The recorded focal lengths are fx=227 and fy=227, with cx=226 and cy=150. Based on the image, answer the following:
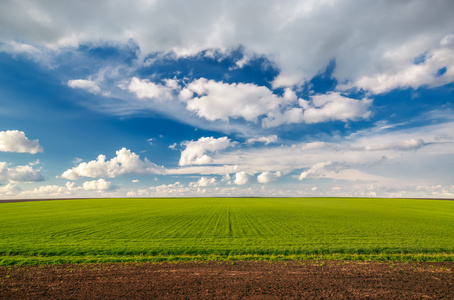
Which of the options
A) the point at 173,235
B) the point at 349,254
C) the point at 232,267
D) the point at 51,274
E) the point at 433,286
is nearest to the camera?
the point at 433,286

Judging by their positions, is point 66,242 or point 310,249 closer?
point 310,249

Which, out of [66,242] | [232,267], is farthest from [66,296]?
[66,242]

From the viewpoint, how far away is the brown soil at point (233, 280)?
12.0 metres

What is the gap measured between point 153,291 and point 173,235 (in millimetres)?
13859

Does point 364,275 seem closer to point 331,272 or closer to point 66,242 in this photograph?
point 331,272

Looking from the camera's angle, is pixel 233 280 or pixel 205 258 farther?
pixel 205 258

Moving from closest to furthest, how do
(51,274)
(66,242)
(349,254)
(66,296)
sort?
(66,296)
(51,274)
(349,254)
(66,242)

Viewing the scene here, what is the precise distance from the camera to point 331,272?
15086 millimetres

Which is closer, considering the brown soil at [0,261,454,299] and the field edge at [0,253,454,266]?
the brown soil at [0,261,454,299]

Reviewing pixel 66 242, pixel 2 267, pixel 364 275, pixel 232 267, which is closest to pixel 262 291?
pixel 232 267

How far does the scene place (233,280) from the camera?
44.9ft

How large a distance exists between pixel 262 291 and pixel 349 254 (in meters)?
10.9

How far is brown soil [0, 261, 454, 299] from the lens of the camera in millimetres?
12039

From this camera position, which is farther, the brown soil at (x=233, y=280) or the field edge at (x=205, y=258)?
the field edge at (x=205, y=258)
